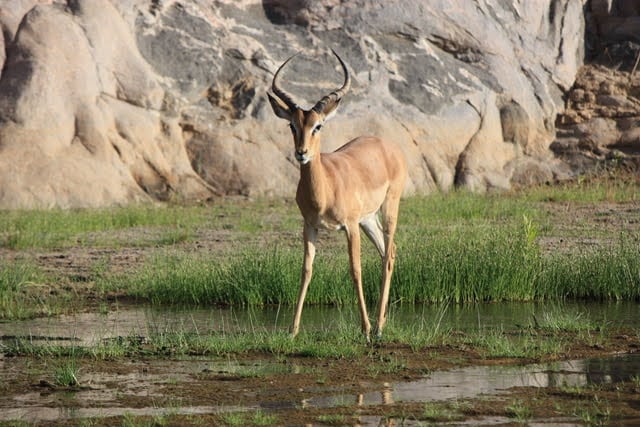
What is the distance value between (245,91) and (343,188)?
11557mm

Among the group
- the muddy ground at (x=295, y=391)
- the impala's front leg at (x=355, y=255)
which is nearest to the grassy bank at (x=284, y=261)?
the impala's front leg at (x=355, y=255)

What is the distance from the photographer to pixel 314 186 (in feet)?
29.4

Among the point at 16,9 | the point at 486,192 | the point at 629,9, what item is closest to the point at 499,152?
the point at 486,192

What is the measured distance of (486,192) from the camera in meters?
21.0

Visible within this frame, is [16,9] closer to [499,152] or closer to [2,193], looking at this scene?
[2,193]

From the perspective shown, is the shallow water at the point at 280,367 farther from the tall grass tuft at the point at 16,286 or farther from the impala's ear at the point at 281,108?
the impala's ear at the point at 281,108

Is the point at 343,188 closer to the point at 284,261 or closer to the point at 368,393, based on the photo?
the point at 284,261

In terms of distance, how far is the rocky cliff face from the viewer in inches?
729

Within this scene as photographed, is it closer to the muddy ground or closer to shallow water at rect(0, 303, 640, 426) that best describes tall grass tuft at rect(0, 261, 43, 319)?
shallow water at rect(0, 303, 640, 426)

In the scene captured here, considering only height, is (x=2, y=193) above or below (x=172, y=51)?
below

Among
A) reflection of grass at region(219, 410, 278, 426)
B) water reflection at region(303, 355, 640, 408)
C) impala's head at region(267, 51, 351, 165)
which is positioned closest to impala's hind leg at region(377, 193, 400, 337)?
impala's head at region(267, 51, 351, 165)

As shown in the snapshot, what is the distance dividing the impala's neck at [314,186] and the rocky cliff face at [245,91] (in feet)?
31.3

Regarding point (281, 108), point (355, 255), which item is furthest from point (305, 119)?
point (355, 255)

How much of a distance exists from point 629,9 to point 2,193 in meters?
14.0
